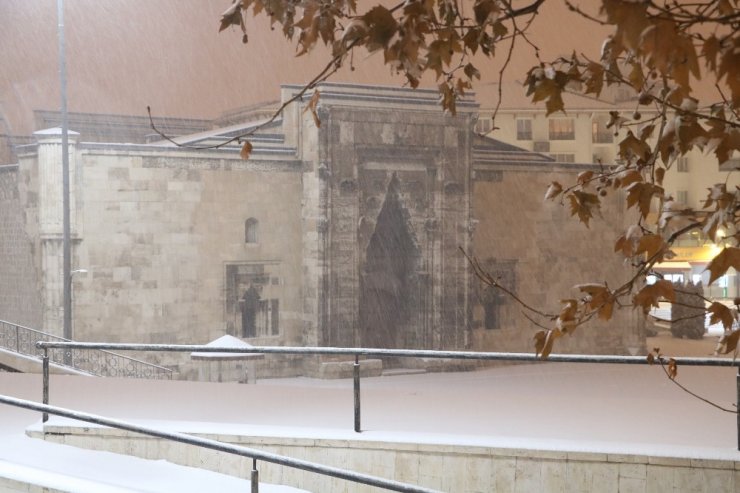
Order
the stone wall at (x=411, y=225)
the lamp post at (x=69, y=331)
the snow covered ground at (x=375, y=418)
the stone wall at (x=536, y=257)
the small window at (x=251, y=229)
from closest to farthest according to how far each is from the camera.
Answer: the snow covered ground at (x=375, y=418) < the lamp post at (x=69, y=331) < the small window at (x=251, y=229) < the stone wall at (x=411, y=225) < the stone wall at (x=536, y=257)

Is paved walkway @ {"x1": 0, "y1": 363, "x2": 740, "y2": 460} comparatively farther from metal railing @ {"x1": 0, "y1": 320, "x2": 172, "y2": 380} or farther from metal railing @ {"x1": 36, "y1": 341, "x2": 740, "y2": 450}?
metal railing @ {"x1": 0, "y1": 320, "x2": 172, "y2": 380}

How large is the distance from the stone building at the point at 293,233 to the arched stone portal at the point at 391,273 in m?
0.04

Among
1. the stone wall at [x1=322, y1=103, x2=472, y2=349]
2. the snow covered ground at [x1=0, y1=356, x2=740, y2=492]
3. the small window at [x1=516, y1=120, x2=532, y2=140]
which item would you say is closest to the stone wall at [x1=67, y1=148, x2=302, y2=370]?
the stone wall at [x1=322, y1=103, x2=472, y2=349]

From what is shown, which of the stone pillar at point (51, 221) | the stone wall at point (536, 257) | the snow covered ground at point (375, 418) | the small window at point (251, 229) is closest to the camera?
the snow covered ground at point (375, 418)

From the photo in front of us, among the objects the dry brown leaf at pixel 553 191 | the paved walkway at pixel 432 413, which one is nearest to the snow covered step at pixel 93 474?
the paved walkway at pixel 432 413

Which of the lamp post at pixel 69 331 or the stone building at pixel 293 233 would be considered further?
the stone building at pixel 293 233

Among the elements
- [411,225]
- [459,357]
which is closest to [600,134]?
[411,225]

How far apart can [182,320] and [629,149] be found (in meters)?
19.7

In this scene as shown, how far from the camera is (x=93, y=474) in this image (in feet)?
18.1

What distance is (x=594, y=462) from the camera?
5.32 m

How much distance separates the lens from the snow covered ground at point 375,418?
5.56 metres

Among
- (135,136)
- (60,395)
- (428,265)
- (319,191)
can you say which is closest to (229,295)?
(319,191)

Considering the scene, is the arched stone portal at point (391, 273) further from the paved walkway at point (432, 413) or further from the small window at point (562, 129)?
the paved walkway at point (432, 413)

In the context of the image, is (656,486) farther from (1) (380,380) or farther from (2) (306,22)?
(1) (380,380)
